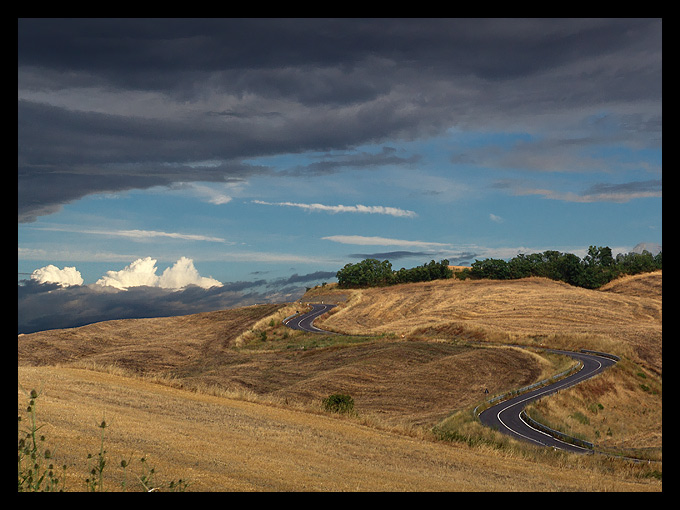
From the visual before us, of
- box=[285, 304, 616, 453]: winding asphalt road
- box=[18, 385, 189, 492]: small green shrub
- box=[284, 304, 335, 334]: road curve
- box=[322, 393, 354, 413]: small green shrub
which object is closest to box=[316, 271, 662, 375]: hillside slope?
box=[284, 304, 335, 334]: road curve

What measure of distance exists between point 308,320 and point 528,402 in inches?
2870

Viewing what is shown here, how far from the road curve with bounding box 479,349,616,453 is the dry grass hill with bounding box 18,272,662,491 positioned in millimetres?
1866

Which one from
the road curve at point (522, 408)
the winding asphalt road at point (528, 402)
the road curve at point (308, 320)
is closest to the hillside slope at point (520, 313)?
the road curve at point (308, 320)

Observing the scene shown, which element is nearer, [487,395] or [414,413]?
[414,413]

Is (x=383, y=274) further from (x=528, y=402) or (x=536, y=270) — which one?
(x=528, y=402)

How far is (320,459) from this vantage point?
17.3 meters

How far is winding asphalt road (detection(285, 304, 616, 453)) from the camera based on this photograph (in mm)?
39750

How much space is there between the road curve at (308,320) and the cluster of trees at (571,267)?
47.0 m

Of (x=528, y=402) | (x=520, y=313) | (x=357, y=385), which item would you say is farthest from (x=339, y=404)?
(x=520, y=313)
